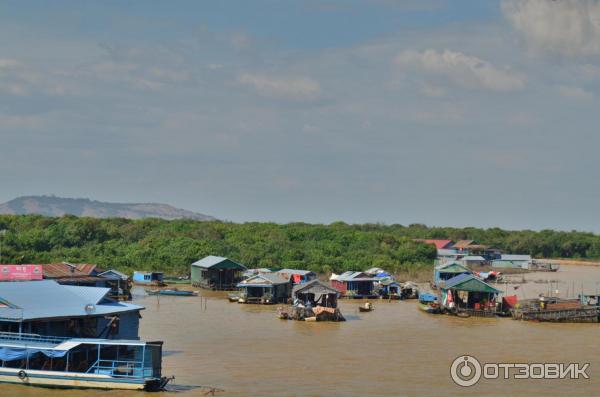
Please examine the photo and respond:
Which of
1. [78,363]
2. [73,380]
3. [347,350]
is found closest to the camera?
[73,380]

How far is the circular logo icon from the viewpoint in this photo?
26625 mm

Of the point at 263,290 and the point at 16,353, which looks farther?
the point at 263,290

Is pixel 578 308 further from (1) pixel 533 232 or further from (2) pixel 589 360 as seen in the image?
(1) pixel 533 232

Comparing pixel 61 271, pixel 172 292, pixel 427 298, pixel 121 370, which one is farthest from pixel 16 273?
pixel 427 298

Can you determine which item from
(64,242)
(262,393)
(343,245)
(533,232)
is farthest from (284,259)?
(533,232)

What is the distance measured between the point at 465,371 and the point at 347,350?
17.7ft

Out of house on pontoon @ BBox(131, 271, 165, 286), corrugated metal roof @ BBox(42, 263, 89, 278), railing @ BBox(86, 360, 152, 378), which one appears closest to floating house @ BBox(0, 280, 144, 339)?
railing @ BBox(86, 360, 152, 378)

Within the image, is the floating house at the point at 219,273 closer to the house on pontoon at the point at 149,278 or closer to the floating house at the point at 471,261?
the house on pontoon at the point at 149,278

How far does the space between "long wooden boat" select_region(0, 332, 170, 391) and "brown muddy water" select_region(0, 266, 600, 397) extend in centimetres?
31

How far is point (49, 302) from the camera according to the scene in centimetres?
2600

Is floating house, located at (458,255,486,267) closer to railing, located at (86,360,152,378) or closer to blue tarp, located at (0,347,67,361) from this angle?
railing, located at (86,360,152,378)

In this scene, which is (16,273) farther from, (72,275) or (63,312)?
(72,275)

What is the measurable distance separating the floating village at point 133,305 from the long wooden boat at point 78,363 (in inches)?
1.1

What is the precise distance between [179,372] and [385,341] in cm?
1109
